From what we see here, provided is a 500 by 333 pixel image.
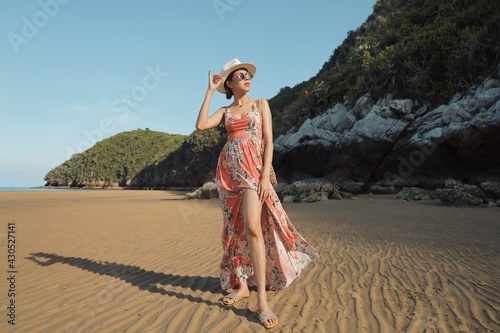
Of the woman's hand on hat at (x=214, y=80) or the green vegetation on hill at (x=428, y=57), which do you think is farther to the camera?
the green vegetation on hill at (x=428, y=57)

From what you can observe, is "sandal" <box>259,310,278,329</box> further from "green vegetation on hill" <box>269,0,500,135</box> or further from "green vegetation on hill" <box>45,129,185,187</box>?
"green vegetation on hill" <box>45,129,185,187</box>

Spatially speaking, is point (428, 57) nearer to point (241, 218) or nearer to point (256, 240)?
point (241, 218)

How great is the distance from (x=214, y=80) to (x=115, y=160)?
104 m

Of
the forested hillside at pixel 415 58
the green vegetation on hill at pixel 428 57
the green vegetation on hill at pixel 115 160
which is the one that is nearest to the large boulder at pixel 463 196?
the forested hillside at pixel 415 58

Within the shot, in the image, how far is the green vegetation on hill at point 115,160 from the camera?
92.0 m

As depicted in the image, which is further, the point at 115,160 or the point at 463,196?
the point at 115,160

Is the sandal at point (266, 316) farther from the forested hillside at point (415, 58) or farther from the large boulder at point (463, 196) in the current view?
the forested hillside at point (415, 58)

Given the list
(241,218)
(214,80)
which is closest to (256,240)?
(241,218)

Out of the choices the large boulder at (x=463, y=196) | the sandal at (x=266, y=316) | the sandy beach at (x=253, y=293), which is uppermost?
the large boulder at (x=463, y=196)

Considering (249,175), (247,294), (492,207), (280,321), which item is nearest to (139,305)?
(247,294)

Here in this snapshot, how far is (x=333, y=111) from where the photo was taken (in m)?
23.9

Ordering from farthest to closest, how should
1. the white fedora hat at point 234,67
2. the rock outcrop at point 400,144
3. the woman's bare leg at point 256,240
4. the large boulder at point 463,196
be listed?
the rock outcrop at point 400,144 < the large boulder at point 463,196 < the white fedora hat at point 234,67 < the woman's bare leg at point 256,240

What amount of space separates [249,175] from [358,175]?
19.0 metres

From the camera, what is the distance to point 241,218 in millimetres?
3283
